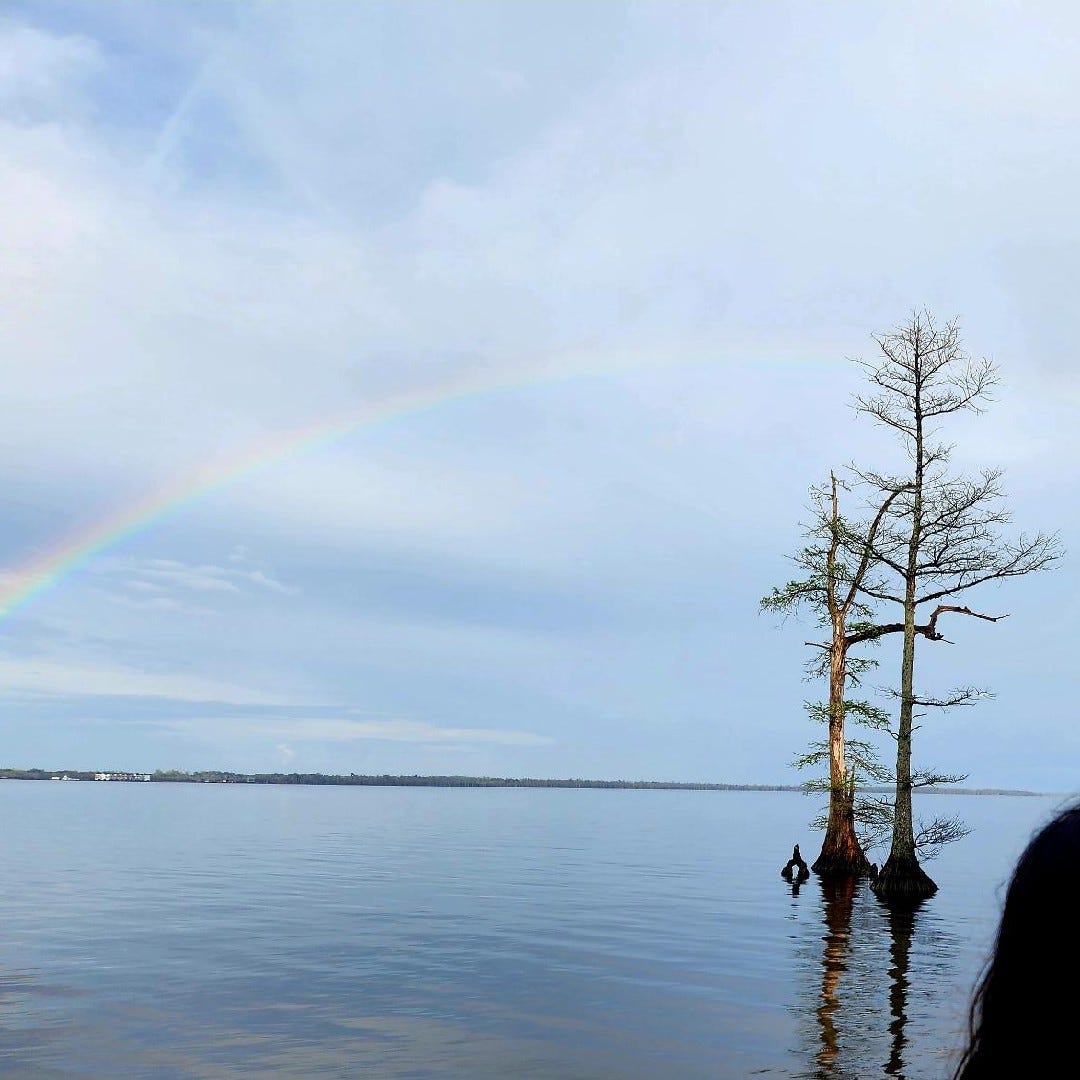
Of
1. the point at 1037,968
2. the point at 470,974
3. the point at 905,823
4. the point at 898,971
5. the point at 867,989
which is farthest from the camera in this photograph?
the point at 905,823

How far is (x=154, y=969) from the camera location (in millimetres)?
24656

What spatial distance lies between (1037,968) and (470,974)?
24443 millimetres

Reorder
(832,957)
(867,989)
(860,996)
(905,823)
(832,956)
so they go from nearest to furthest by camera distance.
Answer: (860,996)
(867,989)
(832,957)
(832,956)
(905,823)

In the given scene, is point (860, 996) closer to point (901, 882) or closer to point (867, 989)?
point (867, 989)

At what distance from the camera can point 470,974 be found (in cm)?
2477

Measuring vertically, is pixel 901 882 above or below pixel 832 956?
above

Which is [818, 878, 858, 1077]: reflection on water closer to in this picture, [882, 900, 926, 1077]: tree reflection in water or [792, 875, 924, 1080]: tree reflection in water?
[792, 875, 924, 1080]: tree reflection in water

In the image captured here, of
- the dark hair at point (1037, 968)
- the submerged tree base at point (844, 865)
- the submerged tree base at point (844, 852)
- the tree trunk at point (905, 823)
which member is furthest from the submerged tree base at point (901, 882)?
the dark hair at point (1037, 968)

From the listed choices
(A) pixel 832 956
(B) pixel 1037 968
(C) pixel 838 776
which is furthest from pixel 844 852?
(B) pixel 1037 968

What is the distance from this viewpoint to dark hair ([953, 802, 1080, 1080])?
2.17 metres

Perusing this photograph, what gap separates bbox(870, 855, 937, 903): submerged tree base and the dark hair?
40.3 metres

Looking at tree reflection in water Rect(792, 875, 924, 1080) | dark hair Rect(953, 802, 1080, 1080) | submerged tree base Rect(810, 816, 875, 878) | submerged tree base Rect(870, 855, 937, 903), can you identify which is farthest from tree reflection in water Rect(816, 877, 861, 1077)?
dark hair Rect(953, 802, 1080, 1080)

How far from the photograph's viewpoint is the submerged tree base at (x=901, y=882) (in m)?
39.2

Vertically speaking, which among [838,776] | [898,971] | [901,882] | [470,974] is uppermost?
[838,776]
